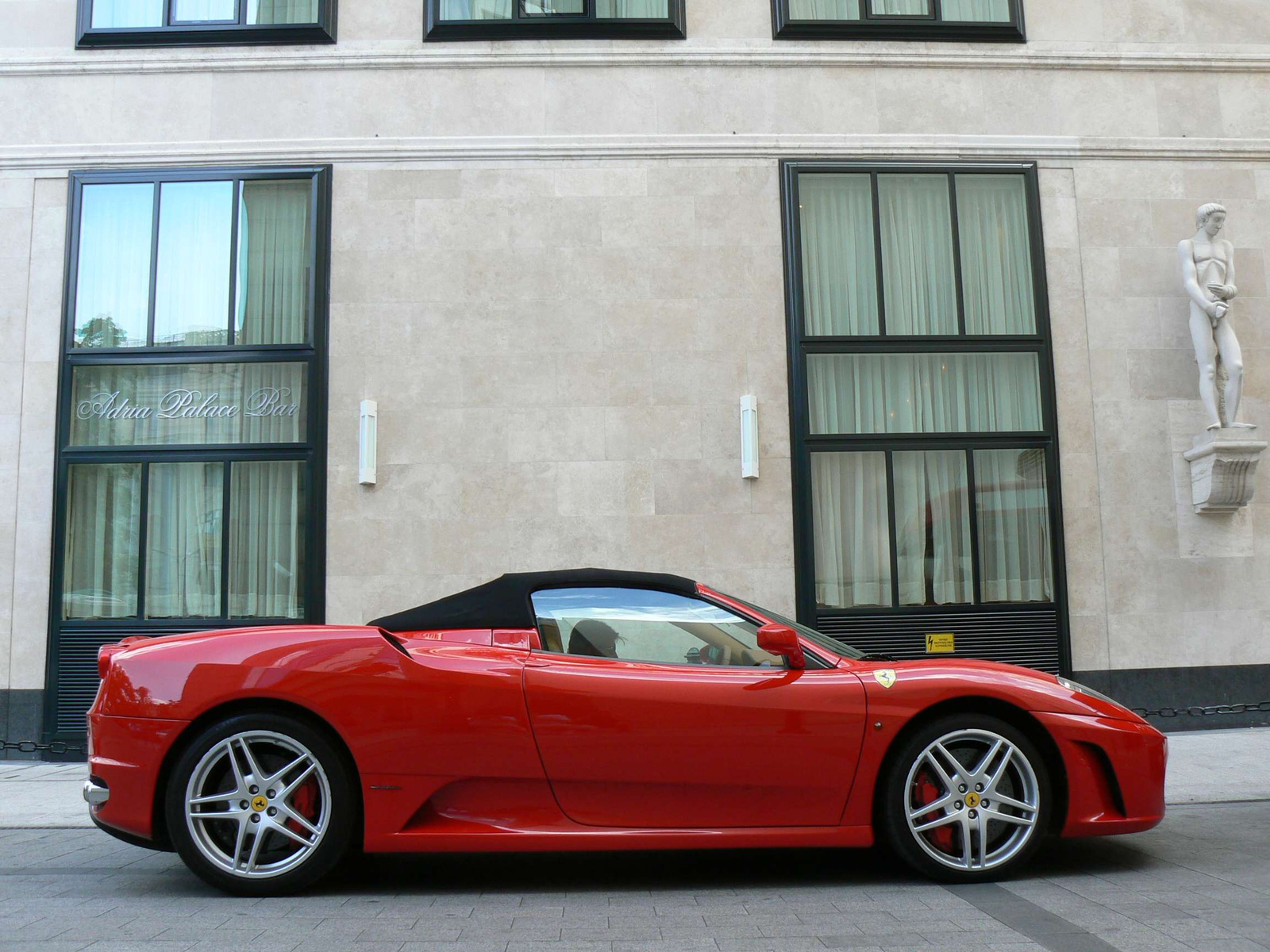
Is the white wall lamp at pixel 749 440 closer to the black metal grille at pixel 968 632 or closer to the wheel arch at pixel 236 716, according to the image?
the black metal grille at pixel 968 632

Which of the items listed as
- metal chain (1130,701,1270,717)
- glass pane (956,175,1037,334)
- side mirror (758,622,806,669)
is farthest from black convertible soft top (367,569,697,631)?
metal chain (1130,701,1270,717)

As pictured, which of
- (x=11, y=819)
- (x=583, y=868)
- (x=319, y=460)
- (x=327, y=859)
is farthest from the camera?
(x=319, y=460)

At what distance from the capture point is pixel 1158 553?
1018cm

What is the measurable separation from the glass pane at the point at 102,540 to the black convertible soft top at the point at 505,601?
6254 millimetres

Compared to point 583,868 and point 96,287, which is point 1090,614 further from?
point 96,287

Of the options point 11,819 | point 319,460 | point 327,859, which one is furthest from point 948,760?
point 319,460

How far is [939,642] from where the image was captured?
9961 millimetres

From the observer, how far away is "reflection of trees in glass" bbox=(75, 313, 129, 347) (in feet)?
33.6

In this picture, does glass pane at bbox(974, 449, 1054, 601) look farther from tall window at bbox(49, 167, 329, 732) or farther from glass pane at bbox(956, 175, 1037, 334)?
tall window at bbox(49, 167, 329, 732)

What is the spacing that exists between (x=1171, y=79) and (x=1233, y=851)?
28.0 ft

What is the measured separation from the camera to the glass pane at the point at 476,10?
35.1 feet

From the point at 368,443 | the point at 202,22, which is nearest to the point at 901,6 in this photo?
the point at 368,443

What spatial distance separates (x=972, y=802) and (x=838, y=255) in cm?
708

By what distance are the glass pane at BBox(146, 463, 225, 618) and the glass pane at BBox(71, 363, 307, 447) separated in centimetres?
35
